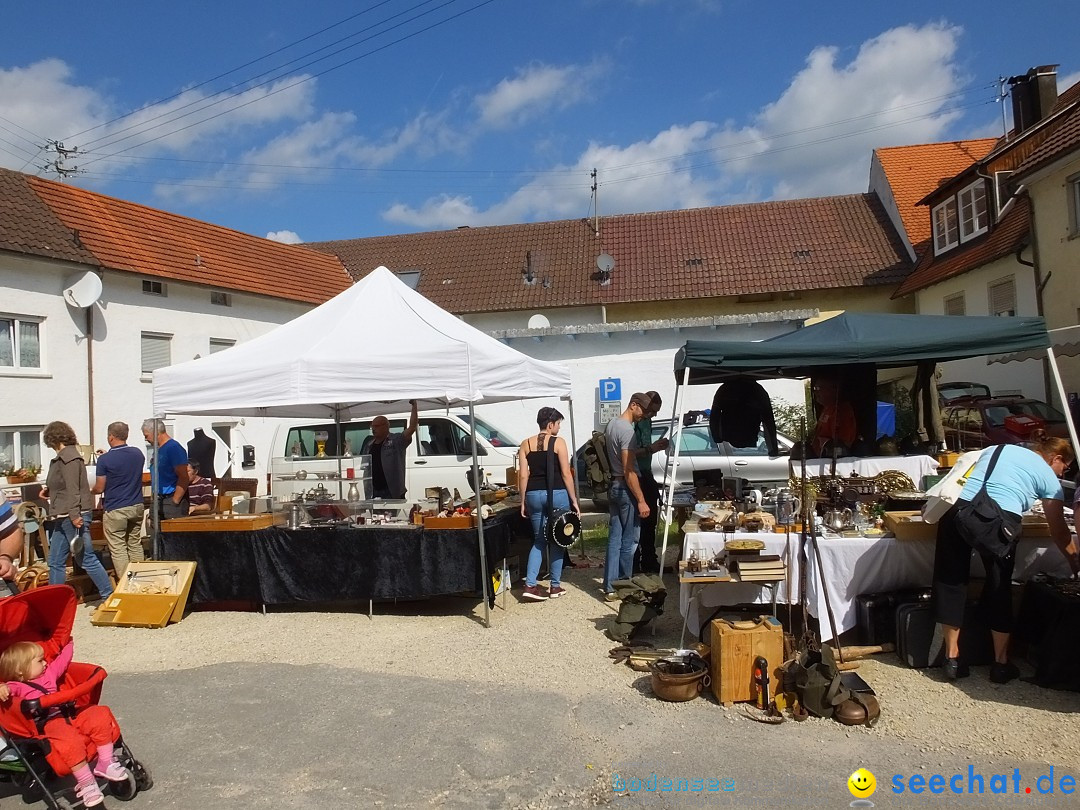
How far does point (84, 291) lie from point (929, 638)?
49.3 feet

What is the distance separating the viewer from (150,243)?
1794 centimetres

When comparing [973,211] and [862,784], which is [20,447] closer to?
[862,784]

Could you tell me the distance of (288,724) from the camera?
15.6 ft

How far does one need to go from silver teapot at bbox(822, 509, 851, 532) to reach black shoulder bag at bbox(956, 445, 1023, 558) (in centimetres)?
102

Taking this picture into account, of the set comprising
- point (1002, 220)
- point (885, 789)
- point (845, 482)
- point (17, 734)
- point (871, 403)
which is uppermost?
point (1002, 220)

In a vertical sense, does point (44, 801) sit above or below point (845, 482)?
below

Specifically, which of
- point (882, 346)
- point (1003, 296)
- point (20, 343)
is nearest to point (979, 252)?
point (1003, 296)

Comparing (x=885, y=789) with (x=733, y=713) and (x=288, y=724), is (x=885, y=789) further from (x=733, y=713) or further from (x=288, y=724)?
(x=288, y=724)

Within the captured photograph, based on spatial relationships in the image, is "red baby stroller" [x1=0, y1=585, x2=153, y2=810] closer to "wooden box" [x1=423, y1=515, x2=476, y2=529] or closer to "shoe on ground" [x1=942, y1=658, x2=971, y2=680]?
"wooden box" [x1=423, y1=515, x2=476, y2=529]

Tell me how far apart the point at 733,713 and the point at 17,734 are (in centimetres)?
349

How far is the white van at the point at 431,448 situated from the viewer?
11602mm

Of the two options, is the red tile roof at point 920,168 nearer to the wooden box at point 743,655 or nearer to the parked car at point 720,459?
the parked car at point 720,459

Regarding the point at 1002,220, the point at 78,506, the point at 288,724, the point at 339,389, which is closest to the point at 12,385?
the point at 78,506

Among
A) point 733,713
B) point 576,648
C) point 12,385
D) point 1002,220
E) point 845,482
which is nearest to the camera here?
point 733,713
